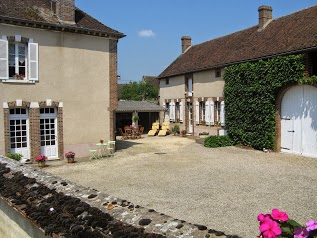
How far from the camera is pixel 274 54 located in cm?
1505

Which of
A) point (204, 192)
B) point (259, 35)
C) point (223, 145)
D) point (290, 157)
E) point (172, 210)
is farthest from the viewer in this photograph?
point (259, 35)

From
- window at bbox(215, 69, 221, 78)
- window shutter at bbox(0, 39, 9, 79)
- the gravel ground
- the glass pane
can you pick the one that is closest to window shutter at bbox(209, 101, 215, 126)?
window at bbox(215, 69, 221, 78)

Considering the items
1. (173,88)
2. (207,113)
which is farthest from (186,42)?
(207,113)

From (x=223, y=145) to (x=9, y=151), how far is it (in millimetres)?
10693

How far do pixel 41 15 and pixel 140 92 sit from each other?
32797 mm

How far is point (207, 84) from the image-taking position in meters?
21.2

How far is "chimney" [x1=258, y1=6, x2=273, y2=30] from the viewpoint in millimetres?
19391

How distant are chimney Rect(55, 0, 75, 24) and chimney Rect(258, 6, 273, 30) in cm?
1155

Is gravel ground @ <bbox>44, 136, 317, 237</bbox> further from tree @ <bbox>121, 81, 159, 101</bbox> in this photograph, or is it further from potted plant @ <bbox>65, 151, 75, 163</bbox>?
tree @ <bbox>121, 81, 159, 101</bbox>

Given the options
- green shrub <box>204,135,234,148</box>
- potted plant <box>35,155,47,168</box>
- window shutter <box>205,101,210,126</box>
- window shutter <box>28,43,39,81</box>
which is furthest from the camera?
window shutter <box>205,101,210,126</box>

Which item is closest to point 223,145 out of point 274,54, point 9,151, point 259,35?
point 274,54

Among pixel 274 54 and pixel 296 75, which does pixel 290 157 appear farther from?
pixel 274 54

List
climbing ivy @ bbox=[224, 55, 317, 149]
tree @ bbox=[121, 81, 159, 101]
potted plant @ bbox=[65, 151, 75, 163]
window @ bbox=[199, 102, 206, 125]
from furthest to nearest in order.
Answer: tree @ bbox=[121, 81, 159, 101], window @ bbox=[199, 102, 206, 125], climbing ivy @ bbox=[224, 55, 317, 149], potted plant @ bbox=[65, 151, 75, 163]

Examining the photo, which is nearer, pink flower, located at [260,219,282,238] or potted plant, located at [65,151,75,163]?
pink flower, located at [260,219,282,238]
